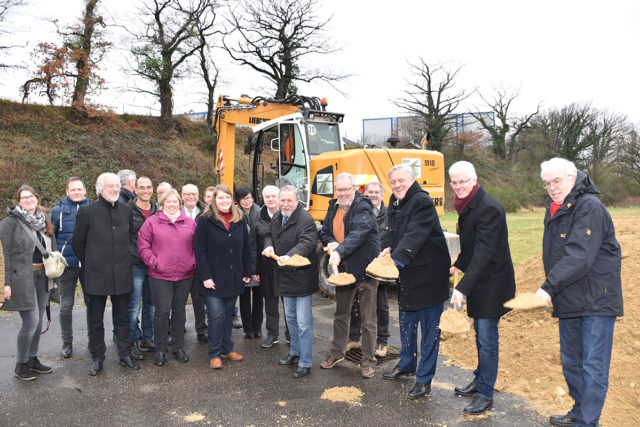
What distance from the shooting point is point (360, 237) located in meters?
4.62

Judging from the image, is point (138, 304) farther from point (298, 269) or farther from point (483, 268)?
point (483, 268)

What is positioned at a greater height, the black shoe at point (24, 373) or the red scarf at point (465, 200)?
the red scarf at point (465, 200)

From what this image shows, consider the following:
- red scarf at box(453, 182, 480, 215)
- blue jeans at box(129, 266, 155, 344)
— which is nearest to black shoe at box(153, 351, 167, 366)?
blue jeans at box(129, 266, 155, 344)

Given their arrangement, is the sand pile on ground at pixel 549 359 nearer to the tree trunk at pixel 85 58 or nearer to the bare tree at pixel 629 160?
the tree trunk at pixel 85 58

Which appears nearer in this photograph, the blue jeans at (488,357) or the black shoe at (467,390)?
the blue jeans at (488,357)

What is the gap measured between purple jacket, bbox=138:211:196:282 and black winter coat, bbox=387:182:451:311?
7.70 feet

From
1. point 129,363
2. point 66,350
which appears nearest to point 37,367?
point 66,350

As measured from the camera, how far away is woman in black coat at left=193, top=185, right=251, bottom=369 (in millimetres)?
5027

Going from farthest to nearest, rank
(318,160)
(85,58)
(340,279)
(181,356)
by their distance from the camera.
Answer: (85,58) → (318,160) → (181,356) → (340,279)

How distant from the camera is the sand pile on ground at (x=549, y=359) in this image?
401cm

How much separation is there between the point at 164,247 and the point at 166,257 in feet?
0.36

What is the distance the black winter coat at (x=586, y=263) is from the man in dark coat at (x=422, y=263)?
1039mm

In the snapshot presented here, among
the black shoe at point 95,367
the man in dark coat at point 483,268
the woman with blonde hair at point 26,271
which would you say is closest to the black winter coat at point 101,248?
the woman with blonde hair at point 26,271

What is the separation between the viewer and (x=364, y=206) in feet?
15.7
